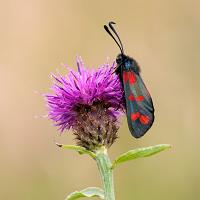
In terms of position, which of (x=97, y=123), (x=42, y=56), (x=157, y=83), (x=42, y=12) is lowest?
(x=97, y=123)

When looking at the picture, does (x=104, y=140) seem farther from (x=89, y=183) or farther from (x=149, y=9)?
(x=149, y=9)

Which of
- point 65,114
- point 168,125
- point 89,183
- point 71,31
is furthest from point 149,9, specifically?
point 65,114

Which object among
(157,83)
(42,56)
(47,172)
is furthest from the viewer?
(42,56)

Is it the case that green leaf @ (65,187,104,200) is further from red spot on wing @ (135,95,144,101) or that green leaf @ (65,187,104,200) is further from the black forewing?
red spot on wing @ (135,95,144,101)

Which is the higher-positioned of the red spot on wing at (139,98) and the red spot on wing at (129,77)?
the red spot on wing at (129,77)

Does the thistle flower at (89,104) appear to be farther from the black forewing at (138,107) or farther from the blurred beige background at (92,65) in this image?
the blurred beige background at (92,65)

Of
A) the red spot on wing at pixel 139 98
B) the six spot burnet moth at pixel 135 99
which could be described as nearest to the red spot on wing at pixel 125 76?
the six spot burnet moth at pixel 135 99
